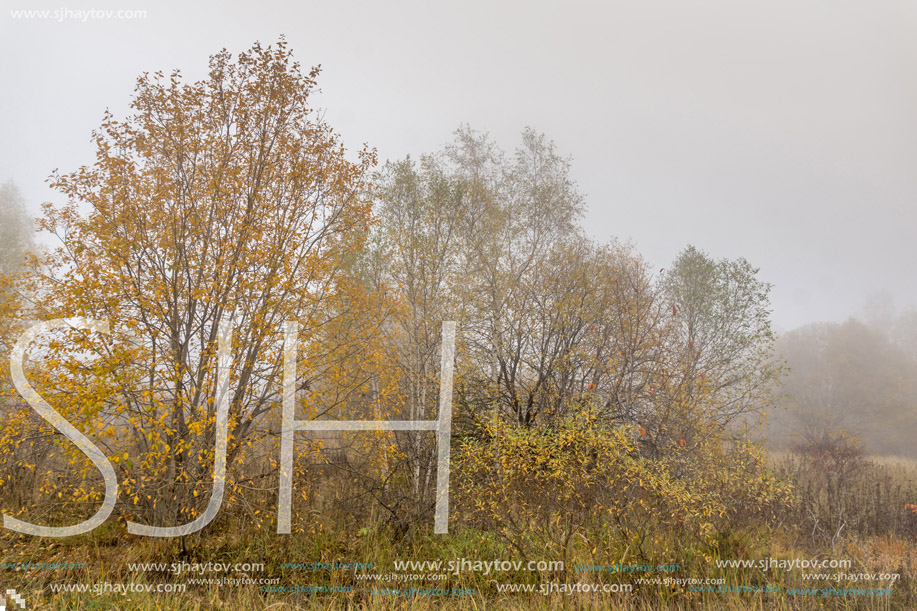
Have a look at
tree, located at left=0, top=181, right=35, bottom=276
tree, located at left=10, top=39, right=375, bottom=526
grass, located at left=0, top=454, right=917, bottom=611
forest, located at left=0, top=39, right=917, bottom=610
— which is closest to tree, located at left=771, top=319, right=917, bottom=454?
forest, located at left=0, top=39, right=917, bottom=610

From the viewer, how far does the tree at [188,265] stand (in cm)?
598

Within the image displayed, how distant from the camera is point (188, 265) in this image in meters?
6.84

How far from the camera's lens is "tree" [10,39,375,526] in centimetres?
598

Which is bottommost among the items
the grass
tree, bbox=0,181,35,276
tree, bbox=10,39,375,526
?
the grass

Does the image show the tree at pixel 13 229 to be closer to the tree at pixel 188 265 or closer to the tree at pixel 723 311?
the tree at pixel 188 265

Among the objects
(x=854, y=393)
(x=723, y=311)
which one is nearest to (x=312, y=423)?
(x=723, y=311)

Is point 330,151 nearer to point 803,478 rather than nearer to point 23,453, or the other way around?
point 23,453

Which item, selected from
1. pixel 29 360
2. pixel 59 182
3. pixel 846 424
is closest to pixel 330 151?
pixel 59 182

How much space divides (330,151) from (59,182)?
3.96 m

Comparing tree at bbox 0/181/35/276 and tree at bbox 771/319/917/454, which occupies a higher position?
tree at bbox 0/181/35/276

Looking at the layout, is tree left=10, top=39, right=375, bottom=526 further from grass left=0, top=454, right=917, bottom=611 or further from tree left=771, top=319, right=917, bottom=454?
tree left=771, top=319, right=917, bottom=454

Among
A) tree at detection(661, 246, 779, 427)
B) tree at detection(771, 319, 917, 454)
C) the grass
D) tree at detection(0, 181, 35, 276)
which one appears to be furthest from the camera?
tree at detection(771, 319, 917, 454)

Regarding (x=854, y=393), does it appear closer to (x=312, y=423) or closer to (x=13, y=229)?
(x=312, y=423)

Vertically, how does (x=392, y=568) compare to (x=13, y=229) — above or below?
below
